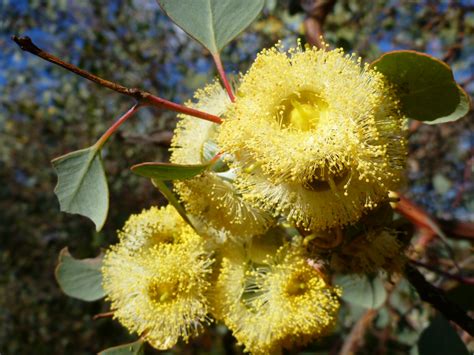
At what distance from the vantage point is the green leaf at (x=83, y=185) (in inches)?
42.0

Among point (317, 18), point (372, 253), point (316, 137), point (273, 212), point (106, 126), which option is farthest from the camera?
point (106, 126)

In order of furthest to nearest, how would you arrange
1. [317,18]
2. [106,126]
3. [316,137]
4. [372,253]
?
[106,126] < [317,18] < [372,253] < [316,137]

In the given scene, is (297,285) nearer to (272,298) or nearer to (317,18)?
(272,298)

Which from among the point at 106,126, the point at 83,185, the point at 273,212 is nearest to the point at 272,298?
the point at 273,212

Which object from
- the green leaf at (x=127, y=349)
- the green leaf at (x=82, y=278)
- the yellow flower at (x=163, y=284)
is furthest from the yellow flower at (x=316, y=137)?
the green leaf at (x=82, y=278)

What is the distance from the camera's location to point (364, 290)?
1448 millimetres

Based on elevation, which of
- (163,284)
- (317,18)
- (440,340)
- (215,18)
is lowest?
(440,340)

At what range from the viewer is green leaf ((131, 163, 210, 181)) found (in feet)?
2.82

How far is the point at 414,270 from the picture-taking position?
1199mm

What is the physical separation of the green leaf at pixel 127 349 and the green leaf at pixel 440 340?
0.70m

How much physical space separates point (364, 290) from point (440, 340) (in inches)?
10.6

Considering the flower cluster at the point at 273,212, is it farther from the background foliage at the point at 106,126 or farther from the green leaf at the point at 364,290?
the background foliage at the point at 106,126

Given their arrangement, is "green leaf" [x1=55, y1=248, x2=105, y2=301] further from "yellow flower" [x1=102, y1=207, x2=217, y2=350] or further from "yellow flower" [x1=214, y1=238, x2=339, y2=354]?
"yellow flower" [x1=214, y1=238, x2=339, y2=354]

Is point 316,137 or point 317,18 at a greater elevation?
point 317,18
